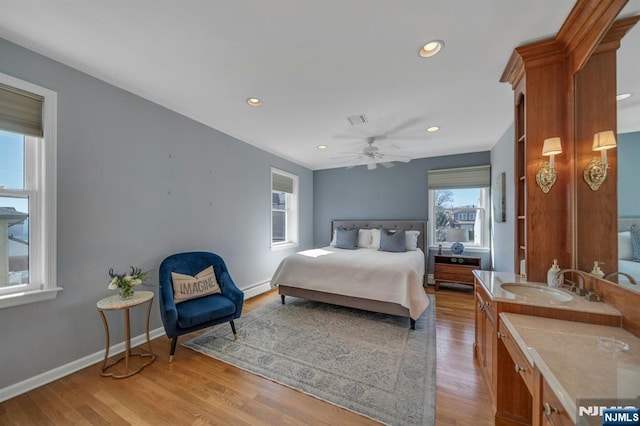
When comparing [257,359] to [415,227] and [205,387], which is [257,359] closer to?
[205,387]

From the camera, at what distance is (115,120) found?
237cm

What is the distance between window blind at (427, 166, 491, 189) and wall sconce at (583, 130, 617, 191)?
3152 millimetres

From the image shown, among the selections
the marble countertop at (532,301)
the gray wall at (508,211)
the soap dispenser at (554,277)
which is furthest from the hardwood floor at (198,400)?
the gray wall at (508,211)

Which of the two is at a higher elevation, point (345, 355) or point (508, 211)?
point (508, 211)

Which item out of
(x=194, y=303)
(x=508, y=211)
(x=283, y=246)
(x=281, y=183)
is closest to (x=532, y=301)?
(x=508, y=211)

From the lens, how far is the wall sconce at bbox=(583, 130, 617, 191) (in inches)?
55.8

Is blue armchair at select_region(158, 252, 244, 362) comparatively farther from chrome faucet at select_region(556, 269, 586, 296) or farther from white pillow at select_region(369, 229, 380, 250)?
white pillow at select_region(369, 229, 380, 250)

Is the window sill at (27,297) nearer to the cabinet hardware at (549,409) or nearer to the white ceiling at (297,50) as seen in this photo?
the white ceiling at (297,50)

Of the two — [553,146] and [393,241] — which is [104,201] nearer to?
[553,146]

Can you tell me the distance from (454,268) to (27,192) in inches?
215

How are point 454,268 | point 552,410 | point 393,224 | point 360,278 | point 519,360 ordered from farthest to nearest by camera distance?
point 393,224
point 454,268
point 360,278
point 519,360
point 552,410

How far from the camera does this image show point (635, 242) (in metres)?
1.23

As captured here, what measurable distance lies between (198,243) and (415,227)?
4.00 metres

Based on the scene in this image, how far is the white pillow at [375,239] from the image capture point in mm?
4834
